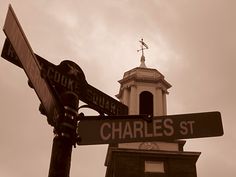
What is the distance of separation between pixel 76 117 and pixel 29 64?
3.02ft

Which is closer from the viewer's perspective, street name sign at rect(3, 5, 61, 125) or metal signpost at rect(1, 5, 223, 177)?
street name sign at rect(3, 5, 61, 125)

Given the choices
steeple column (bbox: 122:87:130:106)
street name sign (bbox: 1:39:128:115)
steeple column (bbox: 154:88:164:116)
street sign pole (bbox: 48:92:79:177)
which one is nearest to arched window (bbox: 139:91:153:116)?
steeple column (bbox: 154:88:164:116)

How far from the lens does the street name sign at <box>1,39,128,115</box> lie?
5934 mm

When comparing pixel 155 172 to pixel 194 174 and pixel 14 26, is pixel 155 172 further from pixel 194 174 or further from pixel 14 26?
pixel 14 26

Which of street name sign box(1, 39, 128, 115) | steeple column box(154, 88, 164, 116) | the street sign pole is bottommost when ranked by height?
the street sign pole

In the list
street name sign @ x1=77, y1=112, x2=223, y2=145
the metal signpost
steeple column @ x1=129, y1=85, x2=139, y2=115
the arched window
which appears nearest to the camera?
the metal signpost

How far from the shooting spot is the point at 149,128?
6473 mm

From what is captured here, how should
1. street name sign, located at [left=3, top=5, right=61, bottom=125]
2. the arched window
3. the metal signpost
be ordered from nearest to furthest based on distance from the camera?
1. street name sign, located at [left=3, top=5, right=61, bottom=125]
2. the metal signpost
3. the arched window

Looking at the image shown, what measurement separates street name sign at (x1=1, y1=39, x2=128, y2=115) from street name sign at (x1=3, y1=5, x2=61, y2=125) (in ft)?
0.59

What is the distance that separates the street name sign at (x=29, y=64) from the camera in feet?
17.0

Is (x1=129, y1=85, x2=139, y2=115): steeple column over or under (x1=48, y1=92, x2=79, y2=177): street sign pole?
over

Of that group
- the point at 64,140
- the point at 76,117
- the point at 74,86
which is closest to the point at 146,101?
the point at 74,86

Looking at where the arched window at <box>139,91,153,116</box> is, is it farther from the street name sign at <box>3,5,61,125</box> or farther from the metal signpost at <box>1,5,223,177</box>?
the street name sign at <box>3,5,61,125</box>

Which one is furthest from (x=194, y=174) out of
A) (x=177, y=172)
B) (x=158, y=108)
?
(x=158, y=108)
